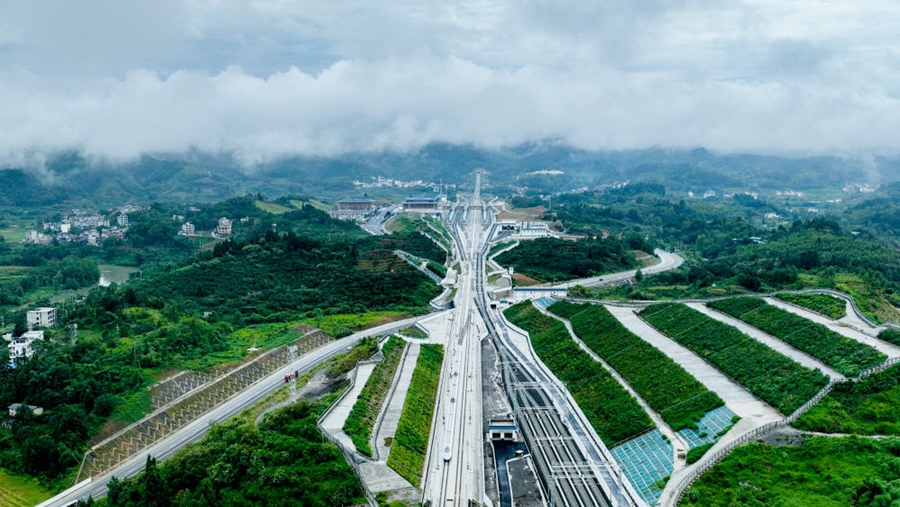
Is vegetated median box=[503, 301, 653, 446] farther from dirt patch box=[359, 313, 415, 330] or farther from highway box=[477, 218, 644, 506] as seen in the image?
dirt patch box=[359, 313, 415, 330]

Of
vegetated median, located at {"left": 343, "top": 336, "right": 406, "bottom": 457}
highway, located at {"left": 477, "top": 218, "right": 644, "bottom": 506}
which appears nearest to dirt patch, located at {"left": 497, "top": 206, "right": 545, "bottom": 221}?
highway, located at {"left": 477, "top": 218, "right": 644, "bottom": 506}

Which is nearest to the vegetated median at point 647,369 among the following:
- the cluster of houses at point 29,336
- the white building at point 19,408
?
the white building at point 19,408

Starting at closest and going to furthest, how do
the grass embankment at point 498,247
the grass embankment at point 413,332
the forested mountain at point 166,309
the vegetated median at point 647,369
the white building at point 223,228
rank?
1. the vegetated median at point 647,369
2. the forested mountain at point 166,309
3. the grass embankment at point 413,332
4. the grass embankment at point 498,247
5. the white building at point 223,228

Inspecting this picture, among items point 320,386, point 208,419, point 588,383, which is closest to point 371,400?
point 320,386

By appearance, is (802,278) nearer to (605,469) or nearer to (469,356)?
(469,356)

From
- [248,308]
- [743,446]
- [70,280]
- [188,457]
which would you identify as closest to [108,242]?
[70,280]

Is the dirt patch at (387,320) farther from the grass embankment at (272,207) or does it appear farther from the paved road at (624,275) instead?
the grass embankment at (272,207)
